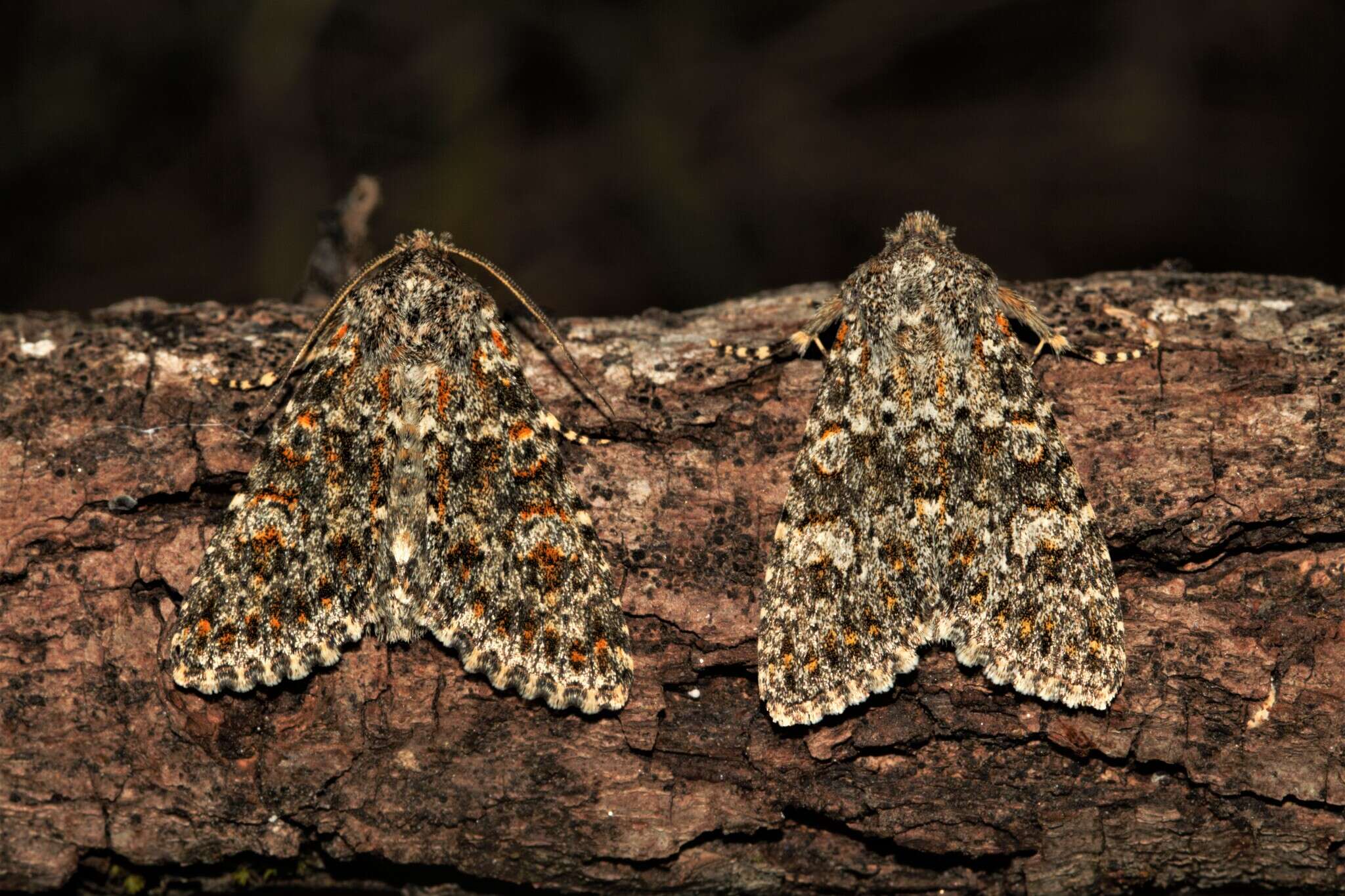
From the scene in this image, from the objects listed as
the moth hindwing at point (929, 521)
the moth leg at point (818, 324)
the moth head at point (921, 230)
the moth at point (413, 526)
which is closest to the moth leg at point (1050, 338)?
the moth hindwing at point (929, 521)

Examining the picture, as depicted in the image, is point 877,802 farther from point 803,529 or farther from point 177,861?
point 177,861

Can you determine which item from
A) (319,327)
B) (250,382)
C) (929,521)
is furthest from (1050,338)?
(250,382)

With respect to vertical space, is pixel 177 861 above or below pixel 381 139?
below

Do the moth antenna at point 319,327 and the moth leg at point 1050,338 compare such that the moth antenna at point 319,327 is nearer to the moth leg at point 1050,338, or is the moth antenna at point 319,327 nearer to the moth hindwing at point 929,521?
the moth hindwing at point 929,521

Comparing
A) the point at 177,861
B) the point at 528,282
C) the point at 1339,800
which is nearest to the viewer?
the point at 1339,800

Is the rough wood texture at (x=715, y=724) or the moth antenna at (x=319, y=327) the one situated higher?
the moth antenna at (x=319, y=327)

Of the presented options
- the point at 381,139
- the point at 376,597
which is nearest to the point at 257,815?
the point at 376,597

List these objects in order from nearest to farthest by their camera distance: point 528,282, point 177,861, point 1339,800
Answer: point 1339,800 < point 177,861 < point 528,282

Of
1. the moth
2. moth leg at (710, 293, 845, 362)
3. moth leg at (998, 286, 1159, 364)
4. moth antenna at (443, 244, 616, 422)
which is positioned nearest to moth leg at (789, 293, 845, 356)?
moth leg at (710, 293, 845, 362)
